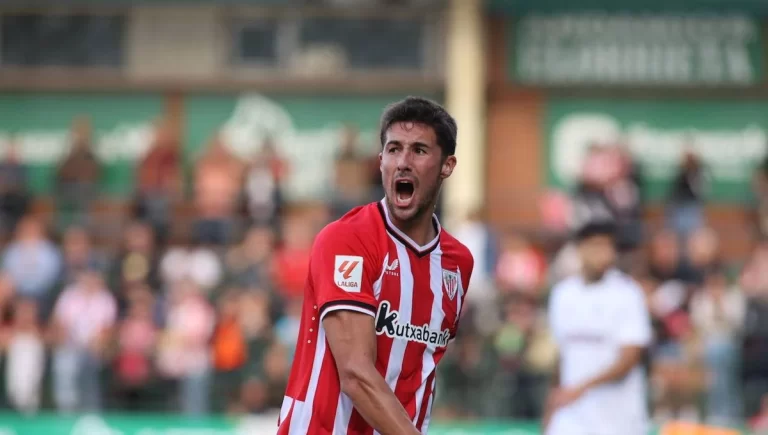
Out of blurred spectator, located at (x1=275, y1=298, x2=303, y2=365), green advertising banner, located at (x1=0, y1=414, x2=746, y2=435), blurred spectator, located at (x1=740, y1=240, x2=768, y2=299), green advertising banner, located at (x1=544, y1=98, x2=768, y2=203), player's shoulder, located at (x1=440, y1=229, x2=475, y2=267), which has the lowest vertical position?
green advertising banner, located at (x1=0, y1=414, x2=746, y2=435)

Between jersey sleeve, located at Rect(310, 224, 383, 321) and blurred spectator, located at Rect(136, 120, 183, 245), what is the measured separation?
1069cm

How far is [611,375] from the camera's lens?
8320mm

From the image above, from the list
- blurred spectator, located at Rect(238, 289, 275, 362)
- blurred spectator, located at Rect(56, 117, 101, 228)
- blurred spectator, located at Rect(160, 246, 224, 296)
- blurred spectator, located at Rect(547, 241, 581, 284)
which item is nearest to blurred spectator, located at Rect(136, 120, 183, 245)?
blurred spectator, located at Rect(160, 246, 224, 296)

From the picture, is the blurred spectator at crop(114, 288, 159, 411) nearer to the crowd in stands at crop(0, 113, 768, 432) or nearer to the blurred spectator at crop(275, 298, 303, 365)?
the crowd in stands at crop(0, 113, 768, 432)

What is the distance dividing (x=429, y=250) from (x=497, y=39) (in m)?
14.5

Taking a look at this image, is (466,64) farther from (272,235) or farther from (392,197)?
(392,197)

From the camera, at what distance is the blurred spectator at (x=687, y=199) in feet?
50.0

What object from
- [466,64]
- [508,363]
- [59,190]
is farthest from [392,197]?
[466,64]

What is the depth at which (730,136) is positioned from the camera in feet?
61.3

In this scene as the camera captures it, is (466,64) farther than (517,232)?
Yes

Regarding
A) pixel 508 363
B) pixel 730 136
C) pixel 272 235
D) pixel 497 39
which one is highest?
pixel 497 39

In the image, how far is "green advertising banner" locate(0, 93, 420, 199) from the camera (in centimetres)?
1872

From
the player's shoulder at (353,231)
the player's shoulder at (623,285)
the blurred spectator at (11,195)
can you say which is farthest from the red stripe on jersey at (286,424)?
the blurred spectator at (11,195)

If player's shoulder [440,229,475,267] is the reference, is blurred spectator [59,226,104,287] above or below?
below
